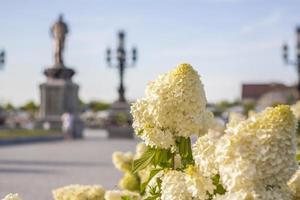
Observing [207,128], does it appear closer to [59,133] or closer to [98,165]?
[98,165]

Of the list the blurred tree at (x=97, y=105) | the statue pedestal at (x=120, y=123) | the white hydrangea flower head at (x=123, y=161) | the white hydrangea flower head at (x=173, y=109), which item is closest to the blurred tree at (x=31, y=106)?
the blurred tree at (x=97, y=105)

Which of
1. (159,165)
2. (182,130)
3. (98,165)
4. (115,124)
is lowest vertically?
(115,124)

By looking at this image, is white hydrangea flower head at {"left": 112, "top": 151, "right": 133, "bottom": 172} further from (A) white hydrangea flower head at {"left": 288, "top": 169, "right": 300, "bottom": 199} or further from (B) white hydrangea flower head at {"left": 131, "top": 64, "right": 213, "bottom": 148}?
(A) white hydrangea flower head at {"left": 288, "top": 169, "right": 300, "bottom": 199}

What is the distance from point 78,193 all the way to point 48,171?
12.5 metres

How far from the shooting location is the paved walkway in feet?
40.4

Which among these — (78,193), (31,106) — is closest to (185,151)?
(78,193)

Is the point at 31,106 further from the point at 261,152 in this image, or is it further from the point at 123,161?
the point at 261,152

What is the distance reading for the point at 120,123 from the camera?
40.7 metres

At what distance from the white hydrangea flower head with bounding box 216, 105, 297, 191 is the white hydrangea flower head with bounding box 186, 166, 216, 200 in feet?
0.67

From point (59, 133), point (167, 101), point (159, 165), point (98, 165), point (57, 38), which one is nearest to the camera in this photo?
point (167, 101)

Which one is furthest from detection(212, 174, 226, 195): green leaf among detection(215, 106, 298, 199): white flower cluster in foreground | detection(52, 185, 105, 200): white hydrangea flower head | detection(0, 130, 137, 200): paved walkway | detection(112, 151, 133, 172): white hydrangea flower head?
detection(0, 130, 137, 200): paved walkway

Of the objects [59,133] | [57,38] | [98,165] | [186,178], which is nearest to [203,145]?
[186,178]

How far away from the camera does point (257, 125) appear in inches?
80.2

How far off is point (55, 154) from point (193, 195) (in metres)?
20.4
